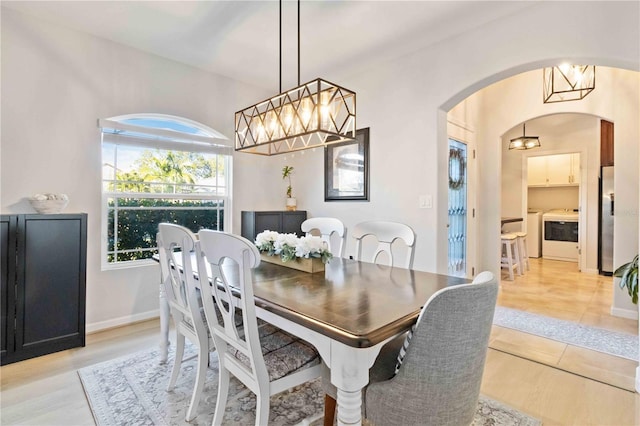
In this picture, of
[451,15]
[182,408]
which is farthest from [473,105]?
[182,408]

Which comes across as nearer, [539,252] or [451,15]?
[451,15]

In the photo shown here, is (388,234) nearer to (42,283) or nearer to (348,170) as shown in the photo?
(348,170)

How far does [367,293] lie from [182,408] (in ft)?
4.31

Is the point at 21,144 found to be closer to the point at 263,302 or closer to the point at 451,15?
the point at 263,302

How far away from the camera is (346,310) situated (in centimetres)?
127

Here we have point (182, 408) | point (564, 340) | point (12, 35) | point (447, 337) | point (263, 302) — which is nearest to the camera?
point (447, 337)

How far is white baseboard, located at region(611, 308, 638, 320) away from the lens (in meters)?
3.25

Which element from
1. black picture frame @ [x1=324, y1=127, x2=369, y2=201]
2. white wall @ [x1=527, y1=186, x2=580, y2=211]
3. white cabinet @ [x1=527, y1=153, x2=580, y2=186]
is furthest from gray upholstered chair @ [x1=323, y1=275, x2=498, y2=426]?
white wall @ [x1=527, y1=186, x2=580, y2=211]

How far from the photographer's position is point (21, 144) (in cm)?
262

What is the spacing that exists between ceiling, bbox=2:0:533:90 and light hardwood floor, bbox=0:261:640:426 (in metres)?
2.75

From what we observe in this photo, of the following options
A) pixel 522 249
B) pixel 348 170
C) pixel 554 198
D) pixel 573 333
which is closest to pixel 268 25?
pixel 348 170

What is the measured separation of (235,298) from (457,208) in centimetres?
331

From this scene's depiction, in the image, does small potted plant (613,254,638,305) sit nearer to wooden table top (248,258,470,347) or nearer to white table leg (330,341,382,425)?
wooden table top (248,258,470,347)

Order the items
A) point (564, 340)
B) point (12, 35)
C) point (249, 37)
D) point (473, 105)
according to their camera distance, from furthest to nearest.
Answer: point (473, 105), point (249, 37), point (564, 340), point (12, 35)
